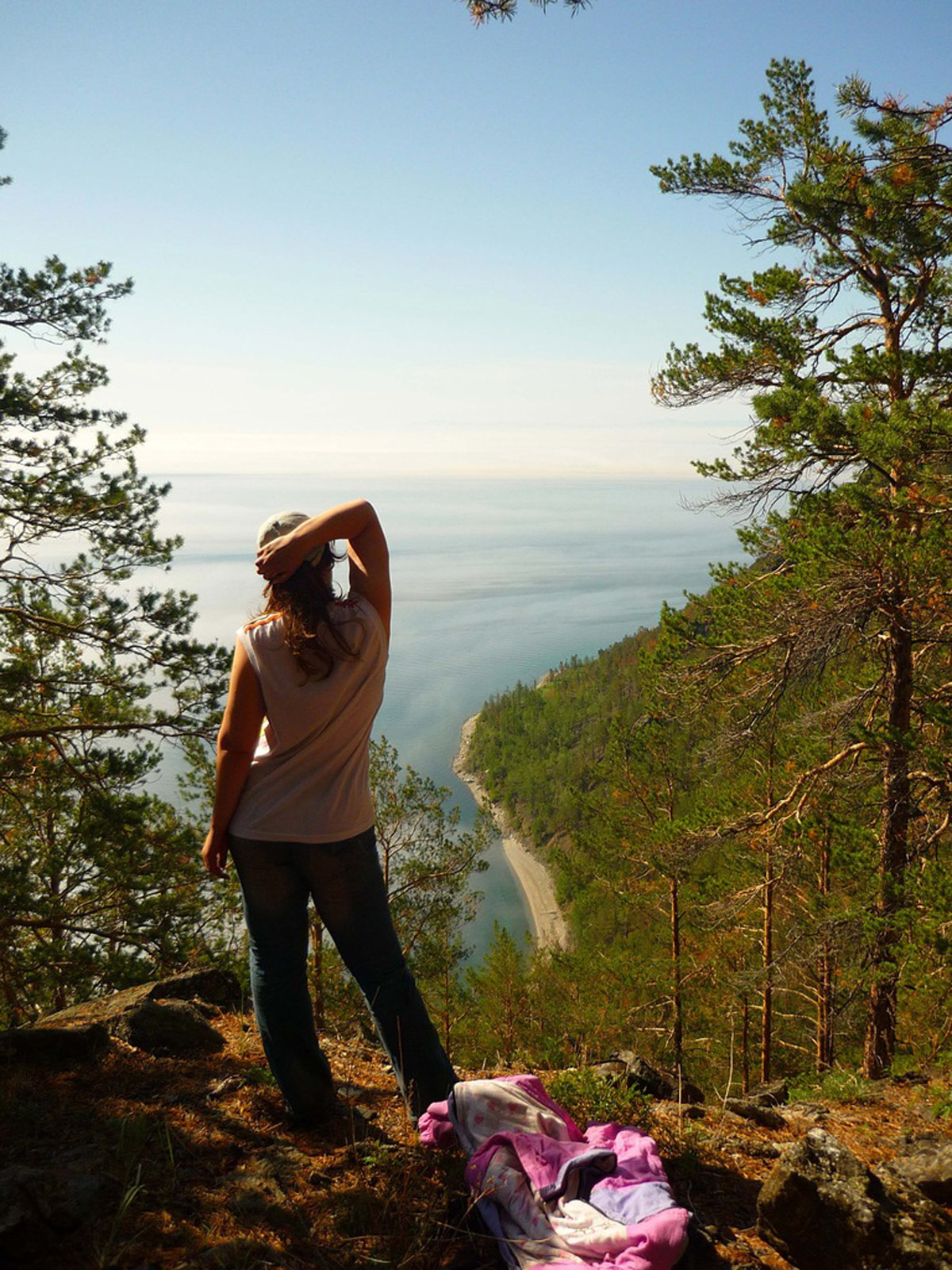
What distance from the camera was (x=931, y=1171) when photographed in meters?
2.37

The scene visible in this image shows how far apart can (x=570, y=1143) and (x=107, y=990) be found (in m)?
6.07

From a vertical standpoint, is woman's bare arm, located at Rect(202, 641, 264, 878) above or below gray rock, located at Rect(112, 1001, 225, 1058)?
above

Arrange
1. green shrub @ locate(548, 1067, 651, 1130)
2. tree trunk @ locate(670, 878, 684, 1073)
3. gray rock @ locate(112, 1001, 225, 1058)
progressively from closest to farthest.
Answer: green shrub @ locate(548, 1067, 651, 1130) < gray rock @ locate(112, 1001, 225, 1058) < tree trunk @ locate(670, 878, 684, 1073)

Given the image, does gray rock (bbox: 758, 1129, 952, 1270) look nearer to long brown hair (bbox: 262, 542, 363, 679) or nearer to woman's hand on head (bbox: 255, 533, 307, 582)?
long brown hair (bbox: 262, 542, 363, 679)

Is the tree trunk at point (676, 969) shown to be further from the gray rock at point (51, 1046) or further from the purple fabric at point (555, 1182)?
the purple fabric at point (555, 1182)

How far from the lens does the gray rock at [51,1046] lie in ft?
10.2

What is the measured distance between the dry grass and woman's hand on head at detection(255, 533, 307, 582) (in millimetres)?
1638

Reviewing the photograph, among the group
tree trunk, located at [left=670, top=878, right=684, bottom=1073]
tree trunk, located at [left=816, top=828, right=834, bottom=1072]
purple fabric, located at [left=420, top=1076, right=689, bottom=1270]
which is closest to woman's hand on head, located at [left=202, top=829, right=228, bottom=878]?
purple fabric, located at [left=420, top=1076, right=689, bottom=1270]

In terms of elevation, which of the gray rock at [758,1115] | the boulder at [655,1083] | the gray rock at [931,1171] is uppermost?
the gray rock at [931,1171]

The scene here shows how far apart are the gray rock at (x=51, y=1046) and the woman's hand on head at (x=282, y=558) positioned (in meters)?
2.26

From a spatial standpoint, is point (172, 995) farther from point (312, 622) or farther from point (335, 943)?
point (312, 622)

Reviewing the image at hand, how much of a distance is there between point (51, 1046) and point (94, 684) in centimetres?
441

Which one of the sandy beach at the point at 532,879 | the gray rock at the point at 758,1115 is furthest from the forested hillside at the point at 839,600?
the sandy beach at the point at 532,879

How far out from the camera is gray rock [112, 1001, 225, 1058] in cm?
349
